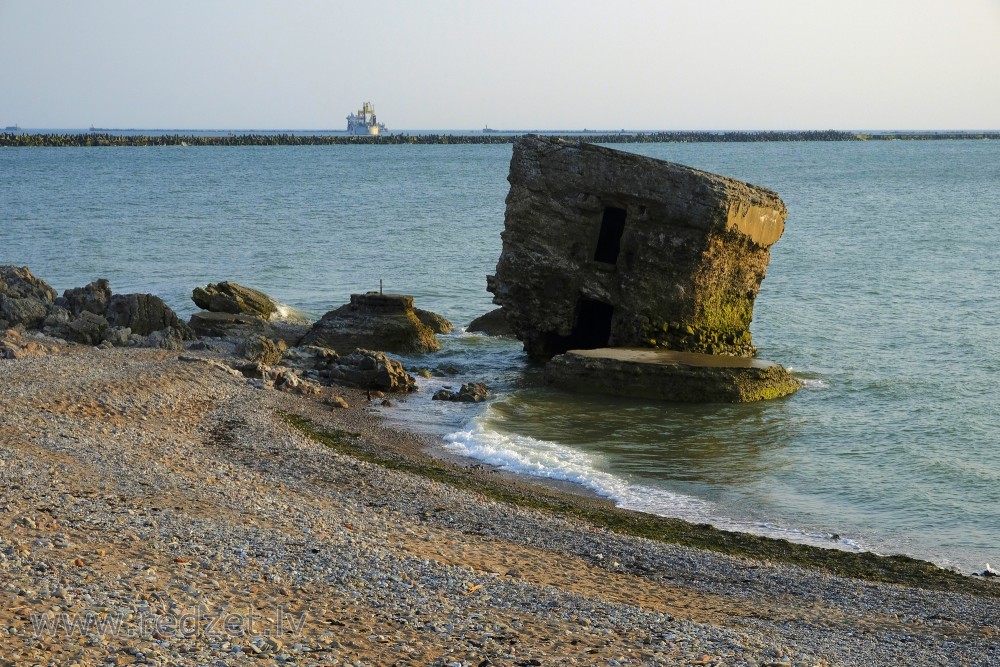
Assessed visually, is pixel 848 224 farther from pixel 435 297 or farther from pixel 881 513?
pixel 881 513

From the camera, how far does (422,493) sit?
47.3 feet

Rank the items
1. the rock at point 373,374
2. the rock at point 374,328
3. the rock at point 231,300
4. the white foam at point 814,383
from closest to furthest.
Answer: the rock at point 373,374 → the white foam at point 814,383 → the rock at point 374,328 → the rock at point 231,300

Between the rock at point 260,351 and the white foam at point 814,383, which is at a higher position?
the white foam at point 814,383

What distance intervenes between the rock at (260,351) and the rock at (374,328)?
7.18 ft

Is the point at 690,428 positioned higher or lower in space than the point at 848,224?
lower

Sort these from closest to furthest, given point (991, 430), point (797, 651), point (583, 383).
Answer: point (797, 651), point (991, 430), point (583, 383)

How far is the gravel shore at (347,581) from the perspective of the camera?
8.17 m

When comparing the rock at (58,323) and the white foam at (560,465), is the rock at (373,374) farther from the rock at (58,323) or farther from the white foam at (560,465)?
the rock at (58,323)

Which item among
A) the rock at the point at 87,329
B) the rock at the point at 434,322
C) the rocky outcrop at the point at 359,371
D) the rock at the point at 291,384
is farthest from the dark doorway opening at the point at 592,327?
the rock at the point at 87,329

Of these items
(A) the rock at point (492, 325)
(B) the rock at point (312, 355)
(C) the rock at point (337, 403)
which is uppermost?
(A) the rock at point (492, 325)

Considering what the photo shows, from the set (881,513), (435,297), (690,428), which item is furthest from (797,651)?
(435,297)

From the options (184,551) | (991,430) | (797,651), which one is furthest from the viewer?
(991,430)

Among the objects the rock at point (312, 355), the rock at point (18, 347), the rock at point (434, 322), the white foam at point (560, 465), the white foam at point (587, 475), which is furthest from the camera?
the rock at point (434, 322)

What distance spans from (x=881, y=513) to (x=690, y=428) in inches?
191
